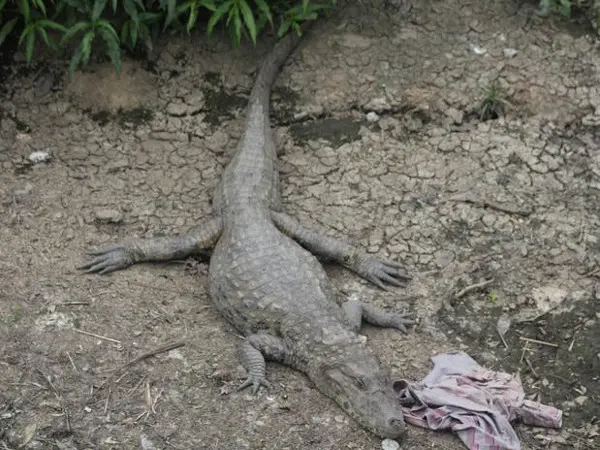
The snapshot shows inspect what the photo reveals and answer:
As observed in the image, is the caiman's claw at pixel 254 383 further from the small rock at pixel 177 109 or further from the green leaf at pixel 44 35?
the green leaf at pixel 44 35

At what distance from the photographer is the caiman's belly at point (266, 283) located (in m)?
5.92

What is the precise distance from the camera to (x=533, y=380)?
5.68m

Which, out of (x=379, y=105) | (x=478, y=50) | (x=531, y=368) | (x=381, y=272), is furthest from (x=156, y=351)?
(x=478, y=50)

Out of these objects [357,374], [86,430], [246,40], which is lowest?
[86,430]

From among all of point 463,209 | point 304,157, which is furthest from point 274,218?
point 463,209

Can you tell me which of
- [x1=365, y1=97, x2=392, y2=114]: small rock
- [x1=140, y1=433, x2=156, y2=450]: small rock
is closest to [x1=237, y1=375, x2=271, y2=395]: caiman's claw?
[x1=140, y1=433, x2=156, y2=450]: small rock

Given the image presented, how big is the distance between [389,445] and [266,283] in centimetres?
140

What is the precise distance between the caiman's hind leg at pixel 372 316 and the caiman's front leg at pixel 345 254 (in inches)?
11.6

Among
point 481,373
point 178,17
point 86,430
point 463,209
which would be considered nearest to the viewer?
point 86,430

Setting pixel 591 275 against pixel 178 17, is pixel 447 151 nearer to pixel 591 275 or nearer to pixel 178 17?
pixel 591 275

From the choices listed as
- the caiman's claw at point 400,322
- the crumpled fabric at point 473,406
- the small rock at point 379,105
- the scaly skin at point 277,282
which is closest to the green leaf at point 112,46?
the scaly skin at point 277,282

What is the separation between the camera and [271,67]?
7477 millimetres

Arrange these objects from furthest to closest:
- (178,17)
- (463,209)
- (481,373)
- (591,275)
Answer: (178,17) → (463,209) → (591,275) → (481,373)

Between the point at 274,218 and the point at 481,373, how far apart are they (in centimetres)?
192
